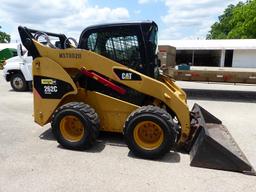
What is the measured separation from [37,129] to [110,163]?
8.37 feet

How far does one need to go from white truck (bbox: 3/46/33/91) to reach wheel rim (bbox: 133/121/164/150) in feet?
27.1

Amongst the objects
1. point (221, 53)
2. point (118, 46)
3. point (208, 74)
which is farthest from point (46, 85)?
point (221, 53)

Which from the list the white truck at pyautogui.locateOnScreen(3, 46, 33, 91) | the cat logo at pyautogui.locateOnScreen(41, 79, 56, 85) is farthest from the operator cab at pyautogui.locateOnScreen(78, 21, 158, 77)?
the white truck at pyautogui.locateOnScreen(3, 46, 33, 91)

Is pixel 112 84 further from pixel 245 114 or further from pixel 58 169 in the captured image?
pixel 245 114

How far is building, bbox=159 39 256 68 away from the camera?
3412 centimetres

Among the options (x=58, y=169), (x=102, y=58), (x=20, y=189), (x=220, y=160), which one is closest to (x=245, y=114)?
(x=220, y=160)

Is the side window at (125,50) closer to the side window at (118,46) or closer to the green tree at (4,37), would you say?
the side window at (118,46)

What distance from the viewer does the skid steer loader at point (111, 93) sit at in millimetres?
5008

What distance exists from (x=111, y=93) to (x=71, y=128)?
0.97 meters

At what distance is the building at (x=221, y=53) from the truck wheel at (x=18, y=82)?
72.9 feet

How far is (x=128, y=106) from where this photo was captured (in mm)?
5469

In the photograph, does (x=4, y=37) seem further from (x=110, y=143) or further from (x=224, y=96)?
(x=110, y=143)

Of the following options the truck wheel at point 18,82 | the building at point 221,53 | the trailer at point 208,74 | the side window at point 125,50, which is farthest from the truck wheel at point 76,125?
the building at point 221,53

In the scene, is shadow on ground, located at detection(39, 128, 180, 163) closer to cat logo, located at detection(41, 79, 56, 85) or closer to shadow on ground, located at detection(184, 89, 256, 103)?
cat logo, located at detection(41, 79, 56, 85)
